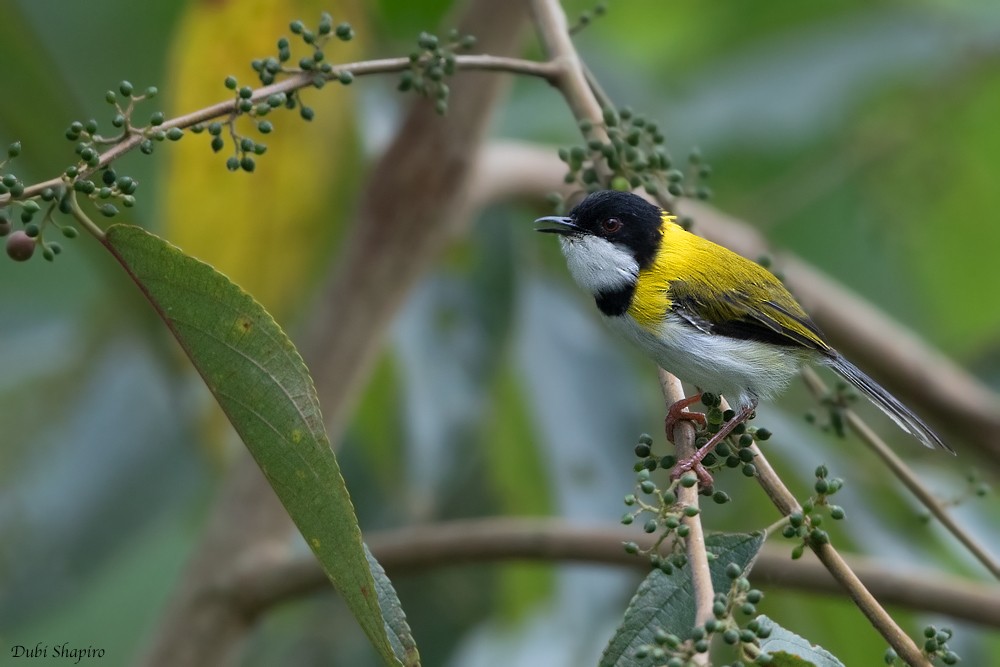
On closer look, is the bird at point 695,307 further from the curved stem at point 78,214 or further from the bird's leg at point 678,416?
the curved stem at point 78,214

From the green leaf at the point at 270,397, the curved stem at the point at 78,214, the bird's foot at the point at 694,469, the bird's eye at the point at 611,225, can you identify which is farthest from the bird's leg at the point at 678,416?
the curved stem at the point at 78,214

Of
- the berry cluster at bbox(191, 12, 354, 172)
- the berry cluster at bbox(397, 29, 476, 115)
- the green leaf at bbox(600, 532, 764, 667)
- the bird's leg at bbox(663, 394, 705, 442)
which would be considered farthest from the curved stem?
the bird's leg at bbox(663, 394, 705, 442)

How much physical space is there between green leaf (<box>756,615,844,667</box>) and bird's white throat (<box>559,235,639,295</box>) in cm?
138

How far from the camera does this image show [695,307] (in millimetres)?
2910

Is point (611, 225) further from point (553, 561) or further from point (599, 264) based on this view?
point (553, 561)

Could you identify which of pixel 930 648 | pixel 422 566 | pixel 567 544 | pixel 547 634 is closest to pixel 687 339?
pixel 567 544

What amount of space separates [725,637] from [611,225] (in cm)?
160

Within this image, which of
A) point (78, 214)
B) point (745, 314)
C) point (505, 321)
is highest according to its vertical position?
point (505, 321)

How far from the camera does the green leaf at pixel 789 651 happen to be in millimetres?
1615

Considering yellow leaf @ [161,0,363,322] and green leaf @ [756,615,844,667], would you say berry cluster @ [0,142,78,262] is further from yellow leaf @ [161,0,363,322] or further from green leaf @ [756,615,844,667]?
yellow leaf @ [161,0,363,322]

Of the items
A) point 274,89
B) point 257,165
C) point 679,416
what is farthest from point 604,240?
point 274,89

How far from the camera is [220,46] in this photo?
10.6 ft

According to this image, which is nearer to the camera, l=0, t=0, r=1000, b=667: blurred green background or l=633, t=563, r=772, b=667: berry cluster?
l=633, t=563, r=772, b=667: berry cluster

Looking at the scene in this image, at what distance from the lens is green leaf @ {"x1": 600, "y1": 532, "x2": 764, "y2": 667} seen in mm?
1719
